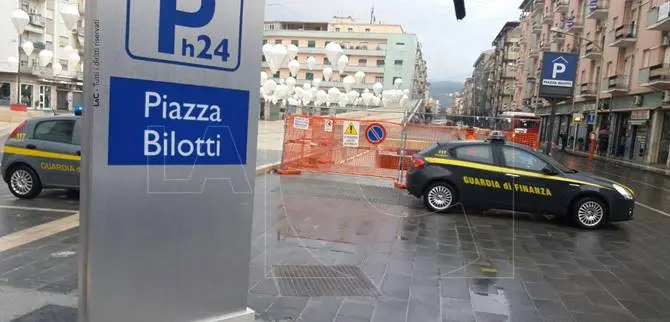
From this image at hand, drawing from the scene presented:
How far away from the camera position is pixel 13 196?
30.4 ft

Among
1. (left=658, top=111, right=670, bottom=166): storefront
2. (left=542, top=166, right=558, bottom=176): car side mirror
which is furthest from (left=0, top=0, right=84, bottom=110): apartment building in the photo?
(left=542, top=166, right=558, bottom=176): car side mirror

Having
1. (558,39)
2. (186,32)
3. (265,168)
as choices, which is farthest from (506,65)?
(186,32)

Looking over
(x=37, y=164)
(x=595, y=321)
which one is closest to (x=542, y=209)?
(x=595, y=321)

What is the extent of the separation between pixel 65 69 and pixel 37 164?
61796 millimetres

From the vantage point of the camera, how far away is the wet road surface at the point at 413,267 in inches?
184

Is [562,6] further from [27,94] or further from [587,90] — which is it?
[27,94]

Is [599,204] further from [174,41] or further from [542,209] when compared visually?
[174,41]

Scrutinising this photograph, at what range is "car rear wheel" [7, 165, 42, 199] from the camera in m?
9.05

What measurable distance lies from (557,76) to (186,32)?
17529mm

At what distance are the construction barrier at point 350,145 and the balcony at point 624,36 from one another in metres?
27.1

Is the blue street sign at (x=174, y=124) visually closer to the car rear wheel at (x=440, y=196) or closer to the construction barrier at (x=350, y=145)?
the car rear wheel at (x=440, y=196)

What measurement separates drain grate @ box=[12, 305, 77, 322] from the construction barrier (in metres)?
9.34

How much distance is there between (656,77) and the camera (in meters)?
29.3

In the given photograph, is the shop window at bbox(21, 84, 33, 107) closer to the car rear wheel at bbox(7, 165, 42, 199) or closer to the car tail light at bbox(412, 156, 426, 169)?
the car rear wheel at bbox(7, 165, 42, 199)
